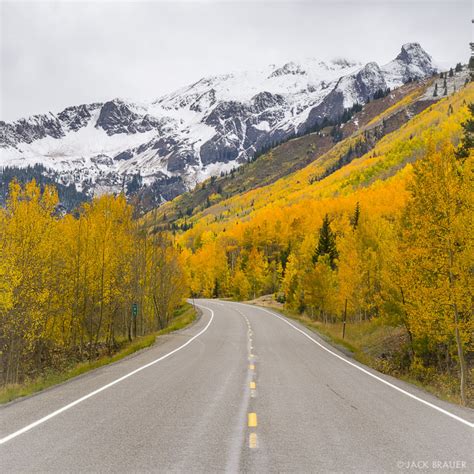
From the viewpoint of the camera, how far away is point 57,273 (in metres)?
23.8

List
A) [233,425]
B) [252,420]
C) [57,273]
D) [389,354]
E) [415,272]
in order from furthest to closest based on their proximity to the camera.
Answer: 1. [389,354]
2. [57,273]
3. [415,272]
4. [252,420]
5. [233,425]

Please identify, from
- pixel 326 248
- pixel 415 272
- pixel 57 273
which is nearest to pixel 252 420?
pixel 415 272

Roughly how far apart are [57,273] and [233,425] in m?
18.3

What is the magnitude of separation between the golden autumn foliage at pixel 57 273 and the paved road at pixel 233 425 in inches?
261

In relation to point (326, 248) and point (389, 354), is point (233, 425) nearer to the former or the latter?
point (389, 354)

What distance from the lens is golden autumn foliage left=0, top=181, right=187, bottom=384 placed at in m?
19.4

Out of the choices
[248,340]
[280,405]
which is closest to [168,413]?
[280,405]

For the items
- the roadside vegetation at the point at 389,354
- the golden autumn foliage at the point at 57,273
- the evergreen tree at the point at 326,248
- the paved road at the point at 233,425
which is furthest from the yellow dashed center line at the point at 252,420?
the evergreen tree at the point at 326,248

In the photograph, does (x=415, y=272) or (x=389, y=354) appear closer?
(x=415, y=272)

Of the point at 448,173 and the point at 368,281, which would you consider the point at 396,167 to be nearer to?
the point at 368,281

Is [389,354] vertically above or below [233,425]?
below

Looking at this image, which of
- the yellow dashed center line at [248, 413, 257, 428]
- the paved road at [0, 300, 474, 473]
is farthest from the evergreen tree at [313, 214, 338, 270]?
the yellow dashed center line at [248, 413, 257, 428]

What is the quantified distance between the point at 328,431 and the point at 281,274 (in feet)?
271

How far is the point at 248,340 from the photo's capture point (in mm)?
26609
